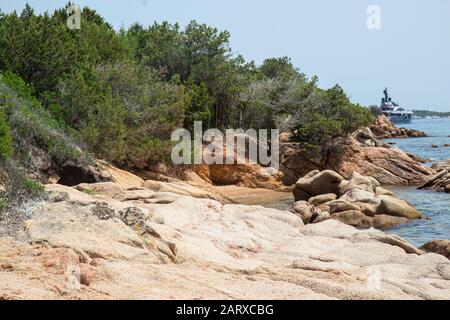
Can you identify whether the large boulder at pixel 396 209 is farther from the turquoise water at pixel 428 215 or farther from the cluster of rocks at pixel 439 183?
the cluster of rocks at pixel 439 183

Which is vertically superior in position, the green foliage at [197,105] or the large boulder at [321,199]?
the green foliage at [197,105]

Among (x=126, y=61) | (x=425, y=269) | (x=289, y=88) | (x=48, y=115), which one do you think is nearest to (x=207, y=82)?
(x=289, y=88)

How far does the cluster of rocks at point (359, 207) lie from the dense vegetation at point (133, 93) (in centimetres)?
772

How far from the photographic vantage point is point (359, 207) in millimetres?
20812

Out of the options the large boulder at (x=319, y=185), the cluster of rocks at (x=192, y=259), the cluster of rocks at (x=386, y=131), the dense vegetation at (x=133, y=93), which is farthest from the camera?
the cluster of rocks at (x=386, y=131)

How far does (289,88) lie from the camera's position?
37219 mm

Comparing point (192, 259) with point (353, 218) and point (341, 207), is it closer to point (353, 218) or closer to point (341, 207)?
point (353, 218)

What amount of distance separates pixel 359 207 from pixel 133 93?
11870 mm

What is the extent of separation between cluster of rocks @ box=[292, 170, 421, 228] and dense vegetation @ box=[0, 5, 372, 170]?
772 cm

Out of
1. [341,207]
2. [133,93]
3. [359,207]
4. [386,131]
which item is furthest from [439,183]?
[386,131]

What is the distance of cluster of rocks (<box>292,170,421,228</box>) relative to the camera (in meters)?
19.9

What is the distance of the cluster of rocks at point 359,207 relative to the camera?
65.3ft

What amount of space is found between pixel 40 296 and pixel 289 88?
106 ft

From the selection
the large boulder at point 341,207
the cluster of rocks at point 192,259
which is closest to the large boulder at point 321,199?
the large boulder at point 341,207
